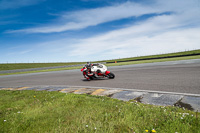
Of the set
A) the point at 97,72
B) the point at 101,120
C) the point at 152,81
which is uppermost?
the point at 97,72

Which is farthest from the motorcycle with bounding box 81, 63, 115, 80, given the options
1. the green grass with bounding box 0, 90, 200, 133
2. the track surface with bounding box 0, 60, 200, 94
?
the green grass with bounding box 0, 90, 200, 133

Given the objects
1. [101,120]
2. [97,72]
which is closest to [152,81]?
[97,72]

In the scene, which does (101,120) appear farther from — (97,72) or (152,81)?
(97,72)

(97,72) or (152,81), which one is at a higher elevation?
(97,72)

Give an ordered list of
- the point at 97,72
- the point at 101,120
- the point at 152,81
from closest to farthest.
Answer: the point at 101,120 < the point at 152,81 < the point at 97,72

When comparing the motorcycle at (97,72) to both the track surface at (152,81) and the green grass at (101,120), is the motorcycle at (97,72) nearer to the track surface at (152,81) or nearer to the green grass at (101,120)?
the track surface at (152,81)

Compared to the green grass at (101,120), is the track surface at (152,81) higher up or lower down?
higher up

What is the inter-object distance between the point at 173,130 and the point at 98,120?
162 cm

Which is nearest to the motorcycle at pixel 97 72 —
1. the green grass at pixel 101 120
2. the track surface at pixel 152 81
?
the track surface at pixel 152 81

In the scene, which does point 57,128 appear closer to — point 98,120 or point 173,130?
point 98,120

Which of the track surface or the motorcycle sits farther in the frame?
the motorcycle

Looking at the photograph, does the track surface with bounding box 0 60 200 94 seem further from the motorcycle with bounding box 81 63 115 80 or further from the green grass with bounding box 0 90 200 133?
the green grass with bounding box 0 90 200 133

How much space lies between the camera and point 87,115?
12.1 feet

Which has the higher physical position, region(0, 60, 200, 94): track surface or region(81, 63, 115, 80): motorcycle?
region(81, 63, 115, 80): motorcycle
